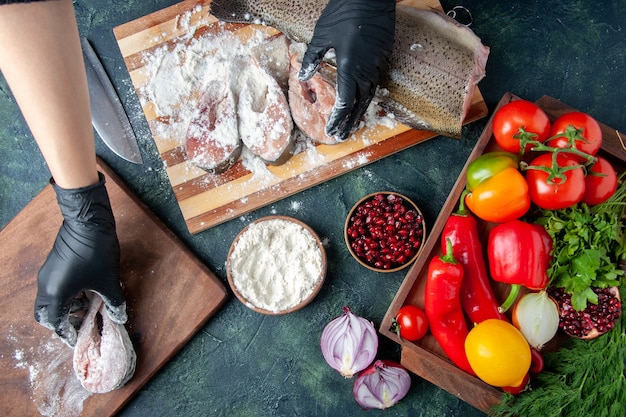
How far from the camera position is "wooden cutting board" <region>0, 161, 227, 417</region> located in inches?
70.1

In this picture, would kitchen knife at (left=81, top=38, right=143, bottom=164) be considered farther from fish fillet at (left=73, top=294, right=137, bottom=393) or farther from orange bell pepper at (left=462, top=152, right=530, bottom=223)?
orange bell pepper at (left=462, top=152, right=530, bottom=223)

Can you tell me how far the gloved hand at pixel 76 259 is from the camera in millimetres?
1651

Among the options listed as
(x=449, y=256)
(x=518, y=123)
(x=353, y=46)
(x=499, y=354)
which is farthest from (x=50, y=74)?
(x=499, y=354)

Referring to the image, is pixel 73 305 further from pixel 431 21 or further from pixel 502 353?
pixel 431 21

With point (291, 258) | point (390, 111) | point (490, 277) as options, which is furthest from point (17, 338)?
point (490, 277)

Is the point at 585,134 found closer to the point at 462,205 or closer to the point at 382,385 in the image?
the point at 462,205

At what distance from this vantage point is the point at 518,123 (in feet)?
5.18

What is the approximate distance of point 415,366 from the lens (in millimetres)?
1701

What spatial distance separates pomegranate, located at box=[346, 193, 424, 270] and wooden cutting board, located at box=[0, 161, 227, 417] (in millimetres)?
479

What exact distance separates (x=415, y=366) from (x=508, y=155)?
2.29 feet

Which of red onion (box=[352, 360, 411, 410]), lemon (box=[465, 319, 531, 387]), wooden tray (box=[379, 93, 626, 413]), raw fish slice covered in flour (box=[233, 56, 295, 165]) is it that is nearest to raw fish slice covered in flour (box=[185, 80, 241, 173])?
raw fish slice covered in flour (box=[233, 56, 295, 165])

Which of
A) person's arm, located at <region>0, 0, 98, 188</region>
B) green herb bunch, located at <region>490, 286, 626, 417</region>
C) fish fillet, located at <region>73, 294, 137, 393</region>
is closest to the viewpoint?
person's arm, located at <region>0, 0, 98, 188</region>

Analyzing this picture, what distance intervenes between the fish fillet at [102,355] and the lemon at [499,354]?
105 centimetres

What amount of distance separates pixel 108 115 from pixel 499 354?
4.66 feet
